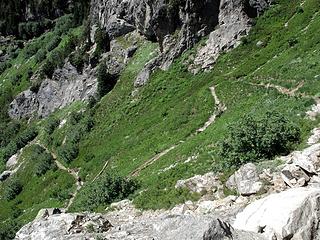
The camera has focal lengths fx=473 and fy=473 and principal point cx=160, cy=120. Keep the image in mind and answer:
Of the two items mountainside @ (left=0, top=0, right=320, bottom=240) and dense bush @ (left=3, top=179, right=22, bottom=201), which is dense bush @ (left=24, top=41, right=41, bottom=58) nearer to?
mountainside @ (left=0, top=0, right=320, bottom=240)

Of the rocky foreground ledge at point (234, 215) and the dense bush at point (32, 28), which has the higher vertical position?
the dense bush at point (32, 28)

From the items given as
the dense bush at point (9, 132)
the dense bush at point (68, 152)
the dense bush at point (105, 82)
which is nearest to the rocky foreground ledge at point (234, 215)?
the dense bush at point (68, 152)

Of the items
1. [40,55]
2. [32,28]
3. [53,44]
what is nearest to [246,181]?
[40,55]

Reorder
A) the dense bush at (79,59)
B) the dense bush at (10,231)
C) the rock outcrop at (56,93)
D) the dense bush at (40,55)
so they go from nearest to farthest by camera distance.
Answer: the dense bush at (10,231)
the rock outcrop at (56,93)
the dense bush at (79,59)
the dense bush at (40,55)

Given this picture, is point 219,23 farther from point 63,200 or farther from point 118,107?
point 63,200

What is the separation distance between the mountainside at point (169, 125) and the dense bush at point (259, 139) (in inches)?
3.1

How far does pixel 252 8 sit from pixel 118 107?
25.1m

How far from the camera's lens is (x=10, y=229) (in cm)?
5688

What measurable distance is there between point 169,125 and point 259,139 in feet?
100

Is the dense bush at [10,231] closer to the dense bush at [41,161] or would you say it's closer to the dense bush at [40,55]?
the dense bush at [41,161]

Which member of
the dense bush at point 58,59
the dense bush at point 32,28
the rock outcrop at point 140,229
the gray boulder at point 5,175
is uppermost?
the dense bush at point 32,28

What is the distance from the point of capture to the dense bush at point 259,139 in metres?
25.9

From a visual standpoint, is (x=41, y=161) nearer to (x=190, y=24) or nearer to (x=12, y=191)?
(x=12, y=191)

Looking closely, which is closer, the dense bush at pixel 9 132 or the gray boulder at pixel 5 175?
the gray boulder at pixel 5 175
